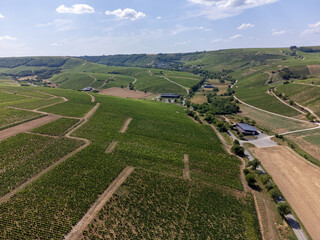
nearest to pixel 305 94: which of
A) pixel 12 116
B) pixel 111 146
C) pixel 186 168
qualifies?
pixel 186 168

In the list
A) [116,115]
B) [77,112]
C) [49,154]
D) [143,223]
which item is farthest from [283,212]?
[77,112]

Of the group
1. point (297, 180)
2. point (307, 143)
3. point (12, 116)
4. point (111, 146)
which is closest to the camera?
point (297, 180)

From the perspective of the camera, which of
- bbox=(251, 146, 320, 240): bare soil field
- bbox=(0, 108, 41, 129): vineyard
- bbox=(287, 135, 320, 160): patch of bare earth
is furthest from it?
bbox=(0, 108, 41, 129): vineyard

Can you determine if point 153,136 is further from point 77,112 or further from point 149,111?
point 77,112

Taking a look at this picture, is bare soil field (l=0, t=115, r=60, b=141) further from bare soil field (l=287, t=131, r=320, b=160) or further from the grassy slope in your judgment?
the grassy slope

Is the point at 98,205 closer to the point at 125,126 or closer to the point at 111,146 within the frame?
the point at 111,146

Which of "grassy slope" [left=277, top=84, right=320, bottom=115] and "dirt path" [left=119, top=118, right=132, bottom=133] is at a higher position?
"grassy slope" [left=277, top=84, right=320, bottom=115]

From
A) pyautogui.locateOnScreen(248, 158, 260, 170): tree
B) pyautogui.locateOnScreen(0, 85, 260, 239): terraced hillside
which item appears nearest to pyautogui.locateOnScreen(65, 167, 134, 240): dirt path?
pyautogui.locateOnScreen(0, 85, 260, 239): terraced hillside
